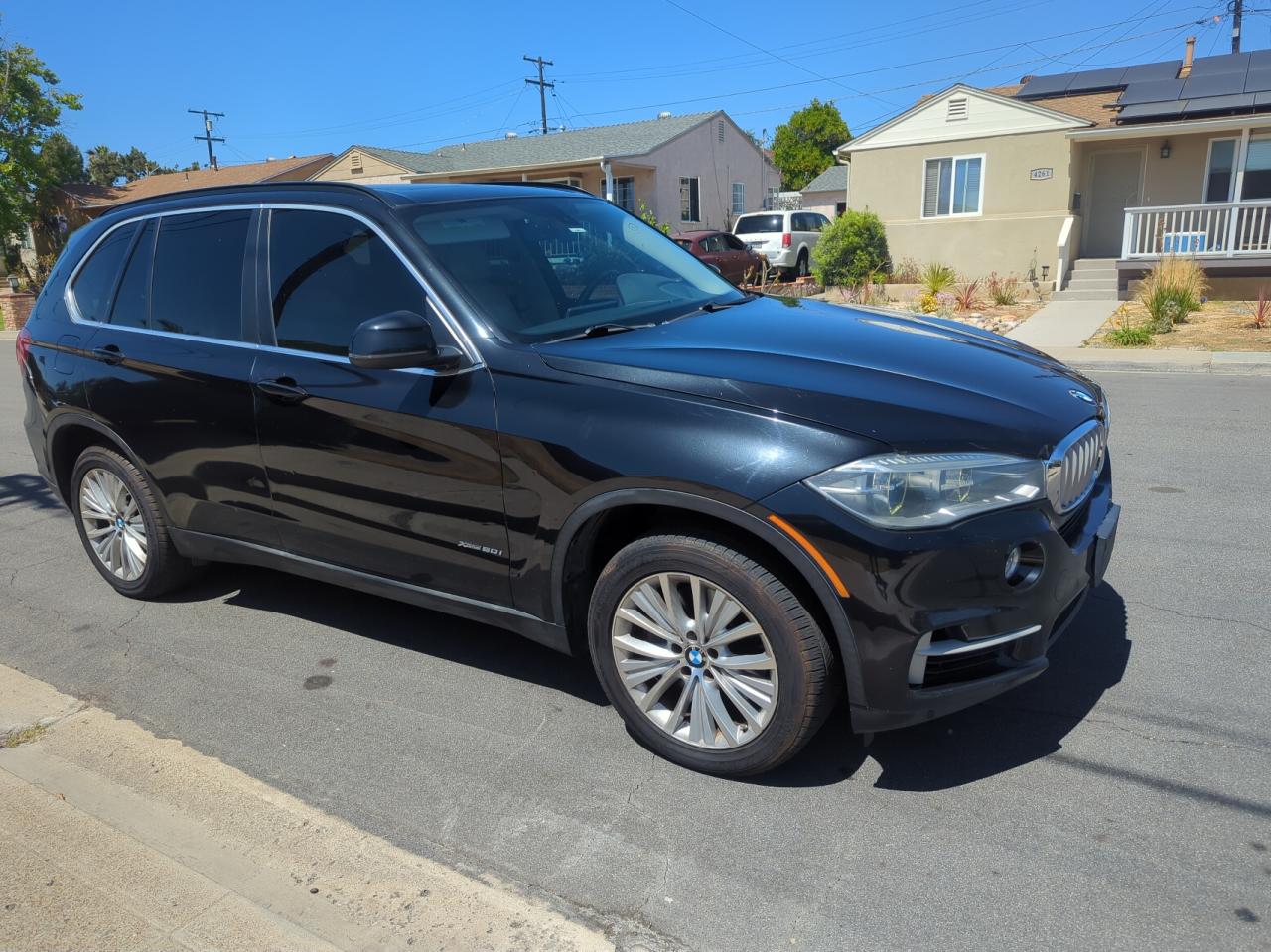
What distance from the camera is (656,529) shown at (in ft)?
10.3

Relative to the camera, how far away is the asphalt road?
256 cm

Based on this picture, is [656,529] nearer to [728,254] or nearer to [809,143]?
[728,254]

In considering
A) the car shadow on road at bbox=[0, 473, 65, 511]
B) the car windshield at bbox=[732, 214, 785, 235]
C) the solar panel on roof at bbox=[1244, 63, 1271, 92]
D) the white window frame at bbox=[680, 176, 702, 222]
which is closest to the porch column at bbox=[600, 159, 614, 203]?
the white window frame at bbox=[680, 176, 702, 222]

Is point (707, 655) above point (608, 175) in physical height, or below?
below

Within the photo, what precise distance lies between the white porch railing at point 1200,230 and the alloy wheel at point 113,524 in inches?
720

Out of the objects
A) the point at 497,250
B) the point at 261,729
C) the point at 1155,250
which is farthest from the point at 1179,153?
the point at 261,729

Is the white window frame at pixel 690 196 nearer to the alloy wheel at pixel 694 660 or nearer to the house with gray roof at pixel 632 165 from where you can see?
the house with gray roof at pixel 632 165

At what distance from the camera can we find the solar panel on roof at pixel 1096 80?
72.4 feet

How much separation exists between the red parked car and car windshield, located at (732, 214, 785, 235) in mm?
1725

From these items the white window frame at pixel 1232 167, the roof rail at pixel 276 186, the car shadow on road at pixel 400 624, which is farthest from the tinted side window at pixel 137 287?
the white window frame at pixel 1232 167

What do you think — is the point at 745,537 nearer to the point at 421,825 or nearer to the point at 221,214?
the point at 421,825

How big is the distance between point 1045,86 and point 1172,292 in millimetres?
10455

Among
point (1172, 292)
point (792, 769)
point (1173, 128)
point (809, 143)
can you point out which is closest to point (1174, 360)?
point (1172, 292)

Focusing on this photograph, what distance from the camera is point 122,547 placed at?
4930 mm
